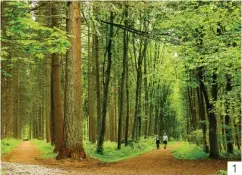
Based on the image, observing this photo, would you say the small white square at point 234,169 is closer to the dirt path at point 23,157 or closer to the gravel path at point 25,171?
the gravel path at point 25,171

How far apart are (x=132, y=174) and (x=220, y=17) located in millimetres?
8514

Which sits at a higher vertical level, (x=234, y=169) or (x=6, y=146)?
(x=234, y=169)

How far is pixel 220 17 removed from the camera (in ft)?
52.0

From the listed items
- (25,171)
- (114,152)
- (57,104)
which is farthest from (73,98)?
(114,152)

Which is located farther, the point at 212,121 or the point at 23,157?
the point at 212,121

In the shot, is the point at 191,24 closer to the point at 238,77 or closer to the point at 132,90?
the point at 238,77

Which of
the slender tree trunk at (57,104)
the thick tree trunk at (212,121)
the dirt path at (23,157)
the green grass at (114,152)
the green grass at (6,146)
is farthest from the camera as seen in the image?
the green grass at (114,152)

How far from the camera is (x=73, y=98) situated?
14.4m

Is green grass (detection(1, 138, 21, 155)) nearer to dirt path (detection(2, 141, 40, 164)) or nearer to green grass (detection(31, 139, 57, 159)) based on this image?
dirt path (detection(2, 141, 40, 164))

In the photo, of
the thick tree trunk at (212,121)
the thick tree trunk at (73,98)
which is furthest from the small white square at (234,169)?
the thick tree trunk at (212,121)

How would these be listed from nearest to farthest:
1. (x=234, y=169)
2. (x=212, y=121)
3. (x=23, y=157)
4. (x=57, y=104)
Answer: (x=234, y=169) → (x=23, y=157) → (x=57, y=104) → (x=212, y=121)

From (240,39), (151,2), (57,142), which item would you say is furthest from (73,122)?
(240,39)

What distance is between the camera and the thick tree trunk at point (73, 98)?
14172mm

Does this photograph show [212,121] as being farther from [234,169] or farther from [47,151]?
[234,169]
